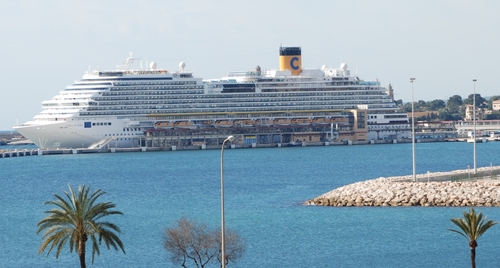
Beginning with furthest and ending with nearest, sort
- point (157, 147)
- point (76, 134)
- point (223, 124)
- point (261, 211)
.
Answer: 1. point (223, 124)
2. point (157, 147)
3. point (76, 134)
4. point (261, 211)

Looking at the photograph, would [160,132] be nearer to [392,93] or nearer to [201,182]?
[201,182]

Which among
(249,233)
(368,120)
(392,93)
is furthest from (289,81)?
(249,233)

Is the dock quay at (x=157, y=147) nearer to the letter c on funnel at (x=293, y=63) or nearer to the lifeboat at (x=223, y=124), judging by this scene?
the lifeboat at (x=223, y=124)

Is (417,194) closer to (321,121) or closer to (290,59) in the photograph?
(321,121)

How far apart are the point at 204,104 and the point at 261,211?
189 feet

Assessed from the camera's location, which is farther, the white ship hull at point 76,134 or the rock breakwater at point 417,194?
the white ship hull at point 76,134

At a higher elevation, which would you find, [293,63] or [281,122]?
[293,63]

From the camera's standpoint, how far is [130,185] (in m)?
63.1

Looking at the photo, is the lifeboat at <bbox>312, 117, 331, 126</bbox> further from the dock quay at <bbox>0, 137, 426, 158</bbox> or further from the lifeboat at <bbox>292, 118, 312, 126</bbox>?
the dock quay at <bbox>0, 137, 426, 158</bbox>

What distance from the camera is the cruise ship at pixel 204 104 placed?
321 ft

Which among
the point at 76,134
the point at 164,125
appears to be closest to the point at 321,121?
the point at 164,125

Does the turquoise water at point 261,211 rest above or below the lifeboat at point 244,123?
below

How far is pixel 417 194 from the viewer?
4416 centimetres

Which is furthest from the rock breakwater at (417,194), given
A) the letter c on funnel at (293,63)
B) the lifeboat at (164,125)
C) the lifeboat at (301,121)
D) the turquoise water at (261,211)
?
the letter c on funnel at (293,63)
